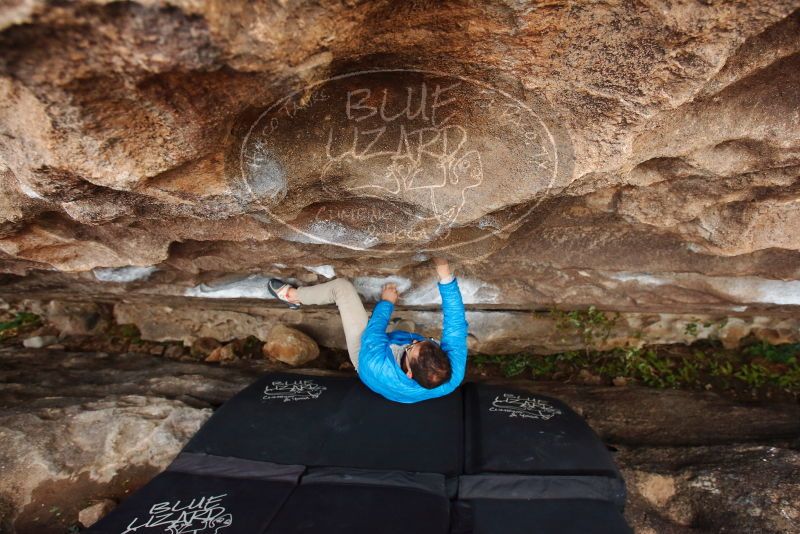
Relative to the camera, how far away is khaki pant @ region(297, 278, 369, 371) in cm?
354

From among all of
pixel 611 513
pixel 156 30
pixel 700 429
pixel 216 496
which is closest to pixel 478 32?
pixel 156 30

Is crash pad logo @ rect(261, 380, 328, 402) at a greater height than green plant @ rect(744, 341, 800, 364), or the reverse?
green plant @ rect(744, 341, 800, 364)

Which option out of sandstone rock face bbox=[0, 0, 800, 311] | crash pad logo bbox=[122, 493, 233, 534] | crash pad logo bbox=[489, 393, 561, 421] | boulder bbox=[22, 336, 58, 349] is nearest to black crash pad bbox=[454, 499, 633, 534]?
crash pad logo bbox=[489, 393, 561, 421]

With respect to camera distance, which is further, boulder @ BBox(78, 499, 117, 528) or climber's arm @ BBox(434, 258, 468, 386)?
climber's arm @ BBox(434, 258, 468, 386)

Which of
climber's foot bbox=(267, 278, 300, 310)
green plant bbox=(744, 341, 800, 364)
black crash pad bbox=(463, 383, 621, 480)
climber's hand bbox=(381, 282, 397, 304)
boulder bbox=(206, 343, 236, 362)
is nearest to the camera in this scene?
black crash pad bbox=(463, 383, 621, 480)

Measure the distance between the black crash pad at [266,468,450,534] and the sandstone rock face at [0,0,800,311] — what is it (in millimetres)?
1354

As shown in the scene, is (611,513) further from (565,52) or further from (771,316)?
(771,316)

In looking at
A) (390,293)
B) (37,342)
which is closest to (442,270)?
(390,293)

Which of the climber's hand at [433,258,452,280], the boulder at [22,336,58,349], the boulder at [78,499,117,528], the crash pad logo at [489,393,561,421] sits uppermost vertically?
the climber's hand at [433,258,452,280]

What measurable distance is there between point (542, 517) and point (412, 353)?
3.60ft

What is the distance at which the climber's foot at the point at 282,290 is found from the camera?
3.83 metres

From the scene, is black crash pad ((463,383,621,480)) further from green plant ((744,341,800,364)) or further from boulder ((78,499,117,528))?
green plant ((744,341,800,364))

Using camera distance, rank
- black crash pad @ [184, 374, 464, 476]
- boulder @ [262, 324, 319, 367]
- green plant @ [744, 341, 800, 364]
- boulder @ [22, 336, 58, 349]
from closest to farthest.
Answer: black crash pad @ [184, 374, 464, 476]
green plant @ [744, 341, 800, 364]
boulder @ [262, 324, 319, 367]
boulder @ [22, 336, 58, 349]

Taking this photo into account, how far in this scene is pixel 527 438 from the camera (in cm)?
285
